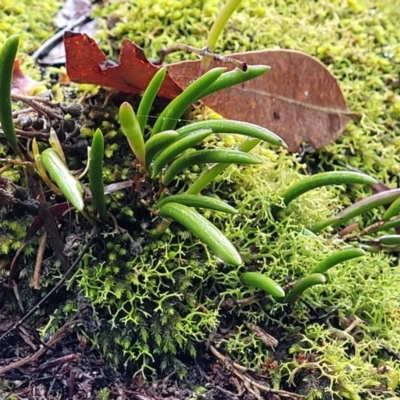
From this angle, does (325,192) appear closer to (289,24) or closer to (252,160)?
(252,160)

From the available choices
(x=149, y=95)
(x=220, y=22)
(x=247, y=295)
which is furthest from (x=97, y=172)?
(x=220, y=22)

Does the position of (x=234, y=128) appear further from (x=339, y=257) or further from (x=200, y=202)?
(x=339, y=257)

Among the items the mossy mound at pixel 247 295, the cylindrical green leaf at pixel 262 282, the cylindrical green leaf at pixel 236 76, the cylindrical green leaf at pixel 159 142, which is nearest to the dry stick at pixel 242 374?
the mossy mound at pixel 247 295

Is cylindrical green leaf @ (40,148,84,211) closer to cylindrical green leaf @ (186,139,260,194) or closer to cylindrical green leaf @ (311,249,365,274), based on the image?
cylindrical green leaf @ (186,139,260,194)

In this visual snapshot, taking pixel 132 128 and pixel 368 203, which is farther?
pixel 368 203

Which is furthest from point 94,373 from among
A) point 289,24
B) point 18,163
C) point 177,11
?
point 289,24
